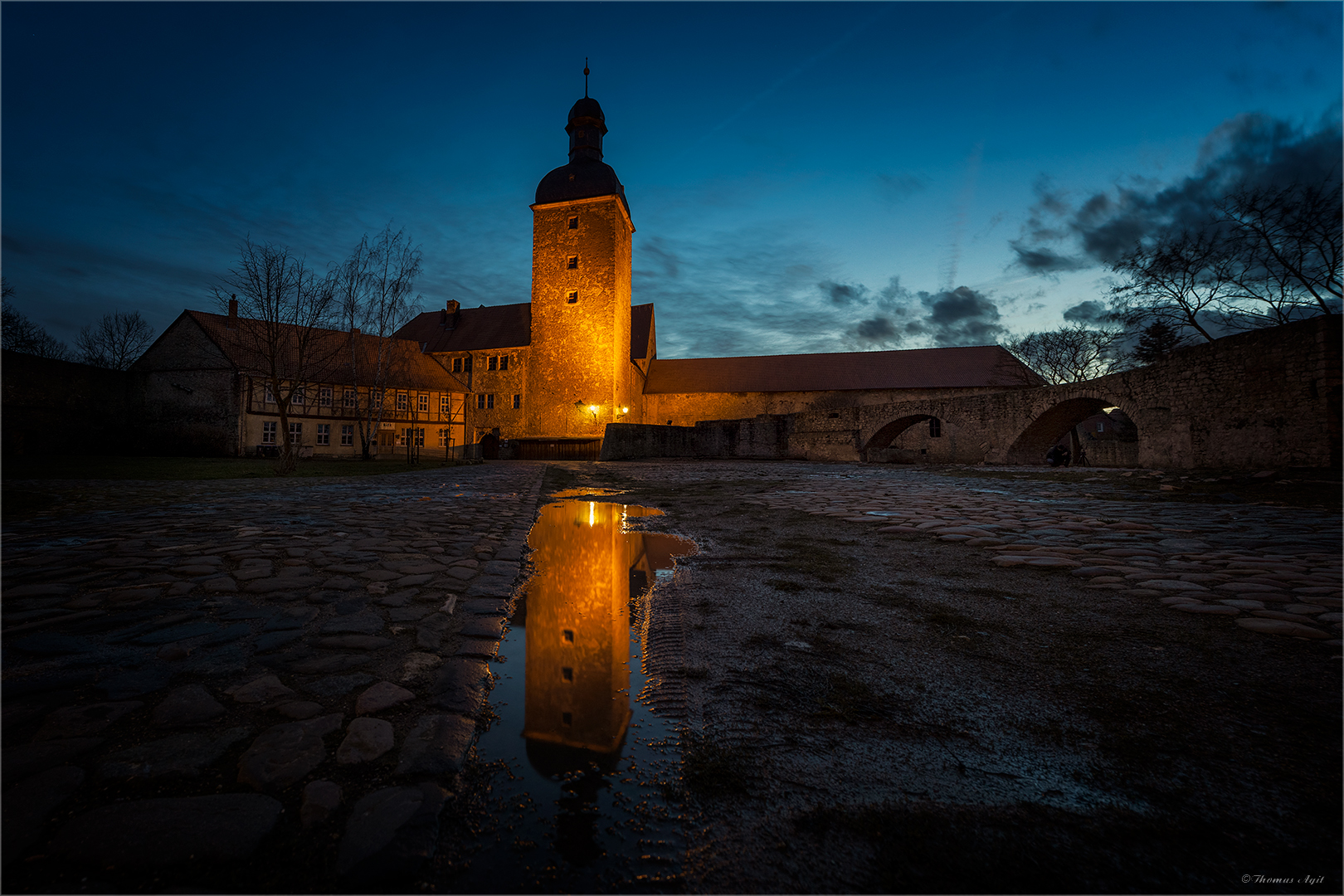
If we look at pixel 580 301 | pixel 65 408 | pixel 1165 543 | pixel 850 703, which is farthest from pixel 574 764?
pixel 65 408

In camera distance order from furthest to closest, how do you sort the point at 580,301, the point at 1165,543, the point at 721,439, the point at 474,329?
the point at 474,329, the point at 580,301, the point at 721,439, the point at 1165,543

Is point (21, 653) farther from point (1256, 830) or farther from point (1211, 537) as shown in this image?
point (1211, 537)

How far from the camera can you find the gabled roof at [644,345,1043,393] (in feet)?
115

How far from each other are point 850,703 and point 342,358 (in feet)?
112

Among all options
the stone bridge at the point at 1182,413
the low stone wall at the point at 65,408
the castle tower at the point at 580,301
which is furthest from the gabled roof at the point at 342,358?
the stone bridge at the point at 1182,413

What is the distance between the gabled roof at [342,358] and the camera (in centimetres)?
2556

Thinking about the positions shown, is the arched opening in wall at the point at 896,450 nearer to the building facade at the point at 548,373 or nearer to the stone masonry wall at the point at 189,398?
the building facade at the point at 548,373

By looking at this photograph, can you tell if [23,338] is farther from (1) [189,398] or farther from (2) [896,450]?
(2) [896,450]

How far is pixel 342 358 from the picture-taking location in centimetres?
2923

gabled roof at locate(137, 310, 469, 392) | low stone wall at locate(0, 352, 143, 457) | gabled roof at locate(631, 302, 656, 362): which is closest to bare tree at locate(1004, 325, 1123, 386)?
gabled roof at locate(631, 302, 656, 362)

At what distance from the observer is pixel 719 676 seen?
1662 mm

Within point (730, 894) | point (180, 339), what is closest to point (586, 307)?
point (180, 339)

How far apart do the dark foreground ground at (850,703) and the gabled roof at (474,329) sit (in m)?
32.4

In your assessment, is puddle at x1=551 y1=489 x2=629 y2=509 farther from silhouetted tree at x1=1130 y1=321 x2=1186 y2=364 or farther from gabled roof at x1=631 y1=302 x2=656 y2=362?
gabled roof at x1=631 y1=302 x2=656 y2=362
